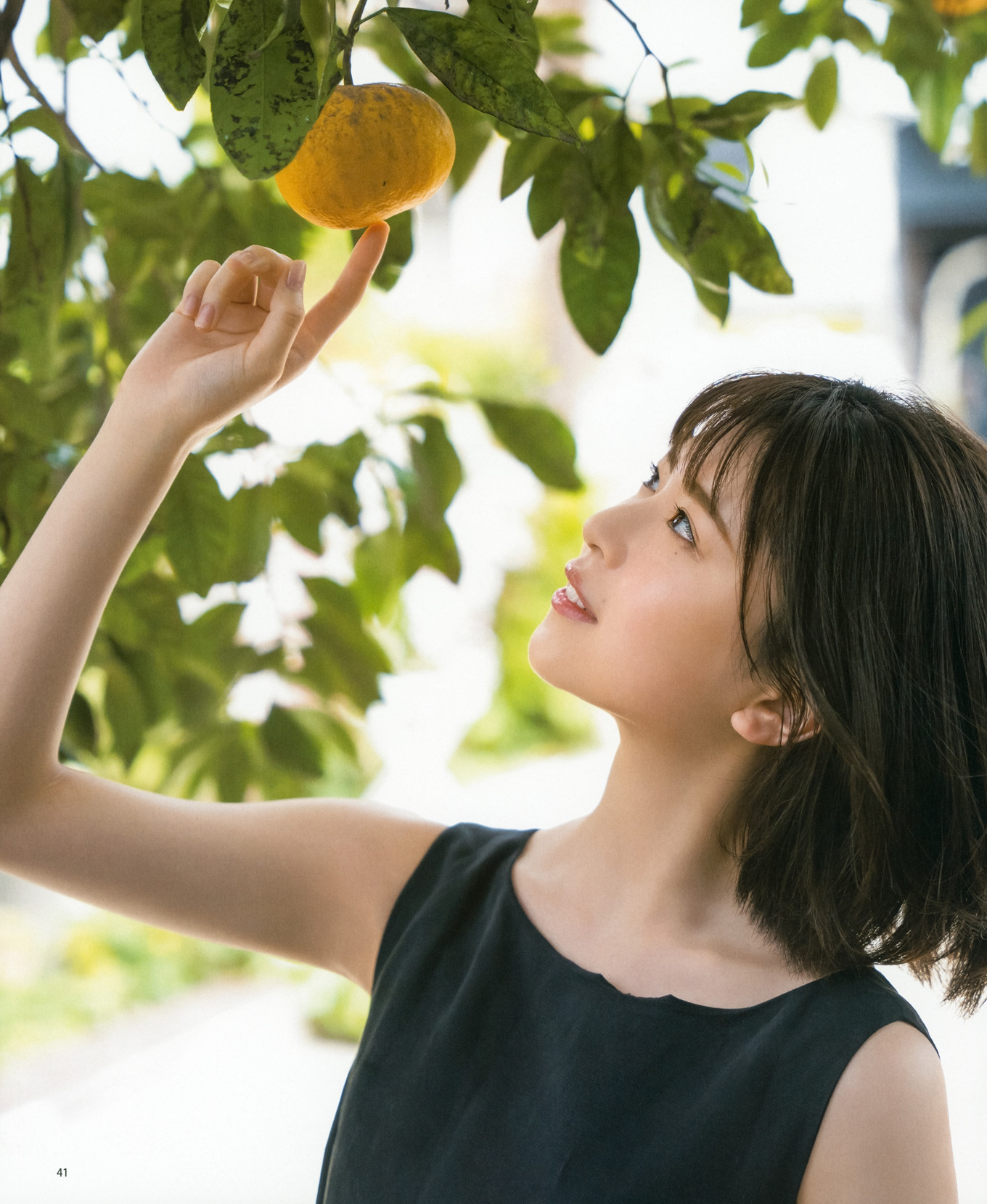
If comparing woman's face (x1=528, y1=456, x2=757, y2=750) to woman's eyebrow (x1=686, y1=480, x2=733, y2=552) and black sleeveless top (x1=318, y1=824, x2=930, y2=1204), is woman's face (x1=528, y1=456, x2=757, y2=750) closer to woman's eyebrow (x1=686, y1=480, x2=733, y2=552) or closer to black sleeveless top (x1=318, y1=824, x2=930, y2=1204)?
woman's eyebrow (x1=686, y1=480, x2=733, y2=552)

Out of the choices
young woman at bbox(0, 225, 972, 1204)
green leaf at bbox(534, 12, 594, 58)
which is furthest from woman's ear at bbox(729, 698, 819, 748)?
green leaf at bbox(534, 12, 594, 58)

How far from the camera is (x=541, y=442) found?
0.82 metres

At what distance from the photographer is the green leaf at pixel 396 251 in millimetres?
654

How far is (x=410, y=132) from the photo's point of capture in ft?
1.55

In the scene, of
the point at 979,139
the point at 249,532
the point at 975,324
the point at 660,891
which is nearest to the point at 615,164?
the point at 249,532

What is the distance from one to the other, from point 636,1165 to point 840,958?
0.19 metres

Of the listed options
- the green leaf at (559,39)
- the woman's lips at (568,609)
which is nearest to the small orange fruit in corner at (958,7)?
the green leaf at (559,39)

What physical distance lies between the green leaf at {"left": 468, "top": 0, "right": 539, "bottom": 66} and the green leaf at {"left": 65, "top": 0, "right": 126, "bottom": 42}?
20 centimetres

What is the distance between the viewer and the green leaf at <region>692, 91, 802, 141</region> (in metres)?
0.61

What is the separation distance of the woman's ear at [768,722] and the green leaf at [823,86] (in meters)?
0.50

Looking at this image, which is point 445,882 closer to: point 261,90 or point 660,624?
point 660,624

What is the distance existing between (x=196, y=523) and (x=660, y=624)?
308mm

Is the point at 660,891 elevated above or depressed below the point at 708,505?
below

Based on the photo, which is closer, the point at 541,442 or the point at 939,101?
the point at 541,442
